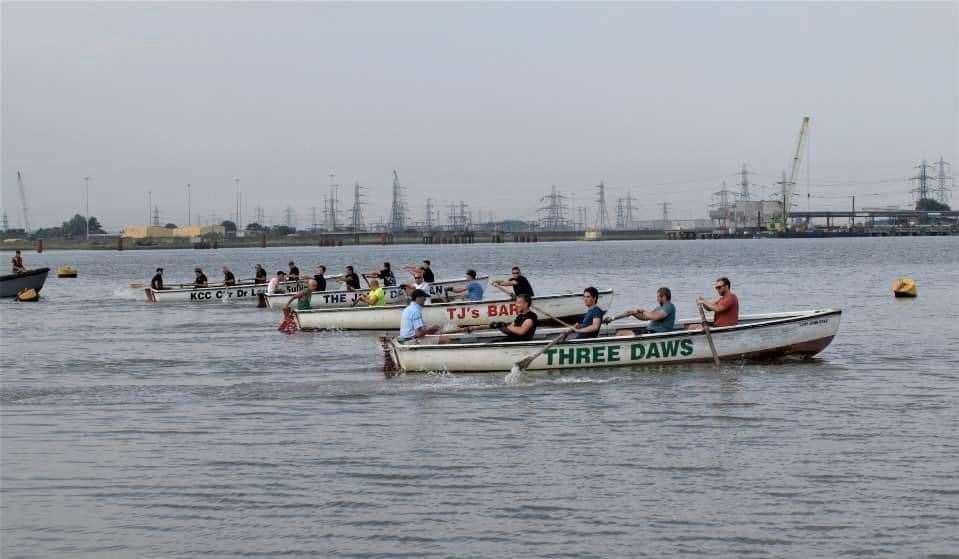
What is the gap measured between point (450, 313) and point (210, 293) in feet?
70.4

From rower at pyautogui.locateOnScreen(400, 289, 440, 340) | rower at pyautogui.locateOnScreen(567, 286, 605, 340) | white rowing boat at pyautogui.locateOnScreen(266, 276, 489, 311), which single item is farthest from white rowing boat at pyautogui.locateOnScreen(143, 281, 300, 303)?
rower at pyautogui.locateOnScreen(567, 286, 605, 340)

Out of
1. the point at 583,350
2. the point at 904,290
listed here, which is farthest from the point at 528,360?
the point at 904,290

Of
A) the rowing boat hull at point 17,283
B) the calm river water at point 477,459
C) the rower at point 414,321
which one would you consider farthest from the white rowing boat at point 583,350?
the rowing boat hull at point 17,283

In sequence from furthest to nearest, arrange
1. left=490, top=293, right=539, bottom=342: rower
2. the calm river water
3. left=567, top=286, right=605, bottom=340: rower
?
left=490, top=293, right=539, bottom=342: rower
left=567, top=286, right=605, bottom=340: rower
the calm river water

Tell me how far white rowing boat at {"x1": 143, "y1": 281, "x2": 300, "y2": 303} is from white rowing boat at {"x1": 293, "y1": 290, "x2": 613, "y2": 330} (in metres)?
15.4

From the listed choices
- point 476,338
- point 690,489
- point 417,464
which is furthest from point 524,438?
point 476,338

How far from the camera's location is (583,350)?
23.9m

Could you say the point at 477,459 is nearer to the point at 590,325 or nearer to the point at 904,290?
the point at 590,325

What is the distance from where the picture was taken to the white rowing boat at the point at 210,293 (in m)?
52.2

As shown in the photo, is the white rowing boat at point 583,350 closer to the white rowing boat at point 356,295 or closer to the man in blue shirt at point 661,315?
the man in blue shirt at point 661,315

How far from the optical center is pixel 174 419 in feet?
65.0

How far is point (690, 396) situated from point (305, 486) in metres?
8.79

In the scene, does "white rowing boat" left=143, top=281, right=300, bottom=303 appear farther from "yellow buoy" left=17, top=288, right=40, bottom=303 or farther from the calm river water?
the calm river water

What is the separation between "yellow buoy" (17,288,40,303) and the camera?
56875 millimetres
